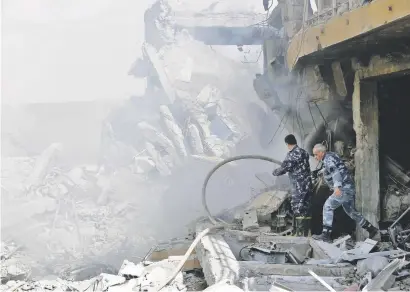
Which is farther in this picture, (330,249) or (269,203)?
(269,203)

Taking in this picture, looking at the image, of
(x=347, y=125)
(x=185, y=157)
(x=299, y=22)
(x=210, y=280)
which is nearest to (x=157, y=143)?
(x=185, y=157)

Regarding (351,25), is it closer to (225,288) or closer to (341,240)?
(341,240)

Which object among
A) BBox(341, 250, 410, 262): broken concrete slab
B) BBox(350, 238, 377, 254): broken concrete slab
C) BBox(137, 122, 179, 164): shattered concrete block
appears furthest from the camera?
BBox(137, 122, 179, 164): shattered concrete block

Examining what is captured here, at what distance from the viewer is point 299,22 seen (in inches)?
477

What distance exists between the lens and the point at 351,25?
20.4 ft

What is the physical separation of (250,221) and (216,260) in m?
2.78

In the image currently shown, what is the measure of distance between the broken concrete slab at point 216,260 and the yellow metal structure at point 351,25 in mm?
3015

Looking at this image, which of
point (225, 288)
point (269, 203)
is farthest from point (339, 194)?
point (225, 288)

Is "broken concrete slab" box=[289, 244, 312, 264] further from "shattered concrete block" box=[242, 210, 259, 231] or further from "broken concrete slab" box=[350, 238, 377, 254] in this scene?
"shattered concrete block" box=[242, 210, 259, 231]

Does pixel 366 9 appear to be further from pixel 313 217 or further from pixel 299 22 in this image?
pixel 299 22

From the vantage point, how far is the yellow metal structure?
17.1 ft

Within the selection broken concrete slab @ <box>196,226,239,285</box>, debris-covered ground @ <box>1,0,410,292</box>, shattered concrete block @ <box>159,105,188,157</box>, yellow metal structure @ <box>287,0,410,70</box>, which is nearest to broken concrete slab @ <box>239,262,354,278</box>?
debris-covered ground @ <box>1,0,410,292</box>

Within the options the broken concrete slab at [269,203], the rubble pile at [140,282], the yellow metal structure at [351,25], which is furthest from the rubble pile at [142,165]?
the yellow metal structure at [351,25]

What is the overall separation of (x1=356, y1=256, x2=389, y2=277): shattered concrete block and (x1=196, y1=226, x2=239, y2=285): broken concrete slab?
1.35 meters
